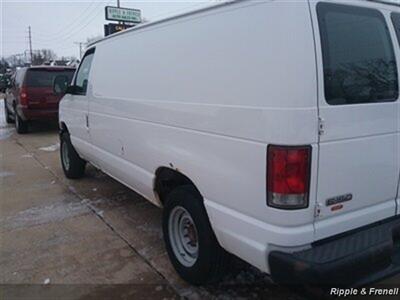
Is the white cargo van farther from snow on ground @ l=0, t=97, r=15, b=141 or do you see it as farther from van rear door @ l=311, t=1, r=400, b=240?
snow on ground @ l=0, t=97, r=15, b=141

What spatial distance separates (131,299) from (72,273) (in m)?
0.76

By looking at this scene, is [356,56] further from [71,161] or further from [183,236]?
[71,161]

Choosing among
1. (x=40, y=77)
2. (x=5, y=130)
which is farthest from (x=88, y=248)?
(x=5, y=130)

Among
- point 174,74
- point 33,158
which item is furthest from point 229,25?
point 33,158

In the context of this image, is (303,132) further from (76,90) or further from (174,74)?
(76,90)

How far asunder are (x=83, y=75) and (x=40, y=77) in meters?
6.79

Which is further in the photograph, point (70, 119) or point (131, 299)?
point (70, 119)

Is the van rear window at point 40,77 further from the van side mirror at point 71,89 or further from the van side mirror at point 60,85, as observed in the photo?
the van side mirror at point 71,89

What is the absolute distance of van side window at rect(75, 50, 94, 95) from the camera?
5.53 m

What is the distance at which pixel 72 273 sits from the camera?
3.75 m

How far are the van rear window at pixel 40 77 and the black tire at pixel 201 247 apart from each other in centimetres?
934

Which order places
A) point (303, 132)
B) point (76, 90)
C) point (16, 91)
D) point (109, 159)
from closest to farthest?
point (303, 132), point (109, 159), point (76, 90), point (16, 91)

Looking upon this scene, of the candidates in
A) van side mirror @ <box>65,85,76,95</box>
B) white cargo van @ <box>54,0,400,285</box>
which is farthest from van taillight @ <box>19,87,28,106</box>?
white cargo van @ <box>54,0,400,285</box>

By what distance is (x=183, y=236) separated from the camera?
3.63 m
